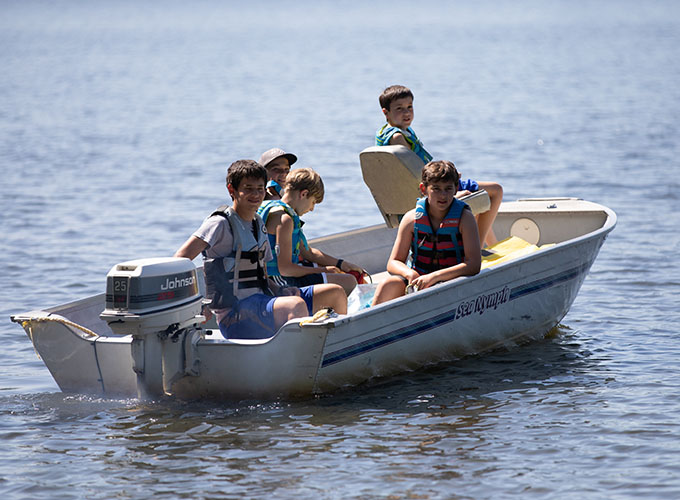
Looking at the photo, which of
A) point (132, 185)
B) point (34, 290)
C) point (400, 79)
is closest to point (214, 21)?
point (400, 79)

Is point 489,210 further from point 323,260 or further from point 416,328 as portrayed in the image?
point 416,328

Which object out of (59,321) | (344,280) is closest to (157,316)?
(59,321)

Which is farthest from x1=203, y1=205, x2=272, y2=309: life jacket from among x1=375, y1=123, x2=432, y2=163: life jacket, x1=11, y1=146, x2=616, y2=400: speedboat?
x1=375, y1=123, x2=432, y2=163: life jacket

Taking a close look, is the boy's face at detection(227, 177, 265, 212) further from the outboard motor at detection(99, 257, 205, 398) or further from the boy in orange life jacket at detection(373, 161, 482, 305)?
the boy in orange life jacket at detection(373, 161, 482, 305)

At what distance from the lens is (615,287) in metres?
9.21

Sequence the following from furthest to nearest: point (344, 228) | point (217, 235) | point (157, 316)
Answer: point (344, 228) → point (217, 235) → point (157, 316)

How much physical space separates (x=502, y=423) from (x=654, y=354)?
1829mm

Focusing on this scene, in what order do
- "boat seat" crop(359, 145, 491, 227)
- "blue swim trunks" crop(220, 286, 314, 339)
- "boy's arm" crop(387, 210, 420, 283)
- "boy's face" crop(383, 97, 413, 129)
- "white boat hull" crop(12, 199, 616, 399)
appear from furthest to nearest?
"boy's face" crop(383, 97, 413, 129), "boat seat" crop(359, 145, 491, 227), "boy's arm" crop(387, 210, 420, 283), "blue swim trunks" crop(220, 286, 314, 339), "white boat hull" crop(12, 199, 616, 399)

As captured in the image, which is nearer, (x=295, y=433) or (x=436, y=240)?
(x=295, y=433)

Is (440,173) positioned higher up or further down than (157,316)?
higher up

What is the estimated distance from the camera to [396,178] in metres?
7.09

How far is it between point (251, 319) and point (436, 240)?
118cm

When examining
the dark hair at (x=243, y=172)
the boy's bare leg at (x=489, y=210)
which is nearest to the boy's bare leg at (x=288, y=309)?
the dark hair at (x=243, y=172)

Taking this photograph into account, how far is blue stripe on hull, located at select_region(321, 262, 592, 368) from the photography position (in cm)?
559
